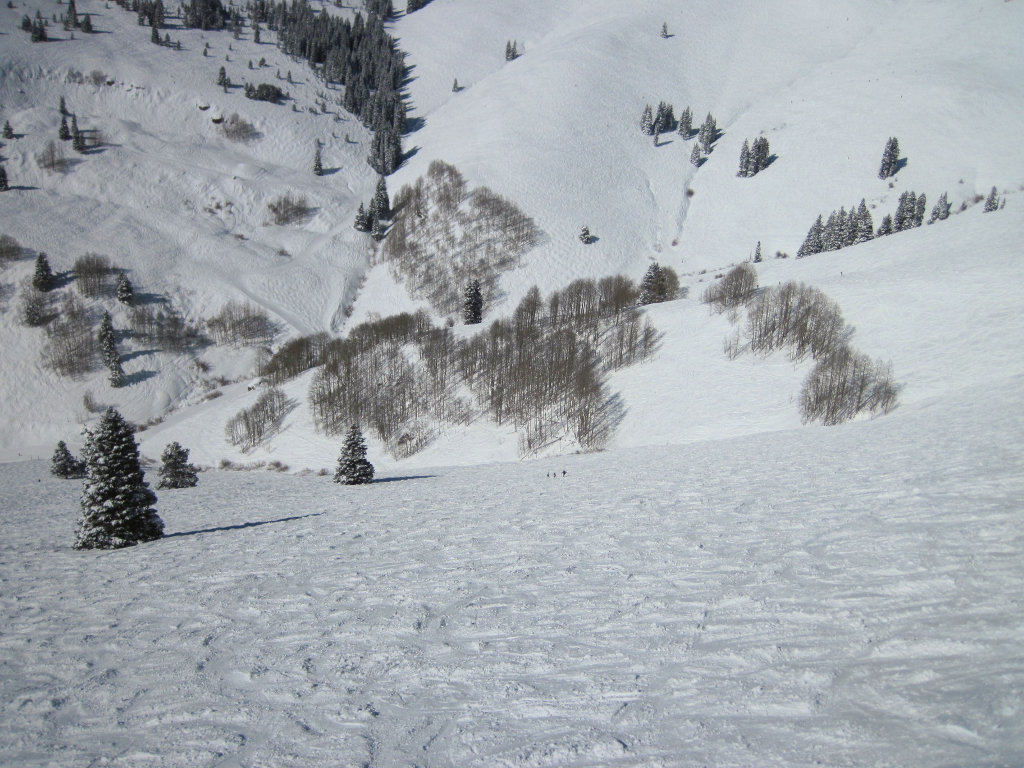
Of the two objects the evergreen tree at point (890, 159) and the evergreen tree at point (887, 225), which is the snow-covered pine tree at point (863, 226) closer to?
the evergreen tree at point (887, 225)

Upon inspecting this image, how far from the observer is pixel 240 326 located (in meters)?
75.8

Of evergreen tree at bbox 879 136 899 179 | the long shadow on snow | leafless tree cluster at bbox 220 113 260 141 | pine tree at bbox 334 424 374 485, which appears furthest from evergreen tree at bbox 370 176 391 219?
the long shadow on snow

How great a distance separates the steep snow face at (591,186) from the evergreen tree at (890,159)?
82.4 inches

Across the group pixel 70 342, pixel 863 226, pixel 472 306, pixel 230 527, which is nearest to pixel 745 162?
pixel 863 226

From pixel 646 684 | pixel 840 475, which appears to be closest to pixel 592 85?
pixel 840 475

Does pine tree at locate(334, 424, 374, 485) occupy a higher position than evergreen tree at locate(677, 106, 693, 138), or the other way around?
evergreen tree at locate(677, 106, 693, 138)

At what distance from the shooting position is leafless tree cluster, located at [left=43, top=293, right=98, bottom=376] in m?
66.4

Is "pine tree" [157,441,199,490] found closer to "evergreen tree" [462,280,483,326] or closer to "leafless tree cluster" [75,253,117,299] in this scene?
"evergreen tree" [462,280,483,326]

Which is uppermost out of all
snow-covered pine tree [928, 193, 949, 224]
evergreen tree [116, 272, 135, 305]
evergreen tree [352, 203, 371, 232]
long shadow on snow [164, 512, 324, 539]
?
evergreen tree [352, 203, 371, 232]

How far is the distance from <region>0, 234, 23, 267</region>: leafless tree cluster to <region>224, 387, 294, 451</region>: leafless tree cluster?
4930 cm

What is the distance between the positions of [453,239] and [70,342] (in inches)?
2212

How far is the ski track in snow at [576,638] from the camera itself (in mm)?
4090

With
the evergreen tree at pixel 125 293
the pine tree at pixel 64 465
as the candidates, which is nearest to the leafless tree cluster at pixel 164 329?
the evergreen tree at pixel 125 293

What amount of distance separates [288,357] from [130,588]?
62.1 meters
